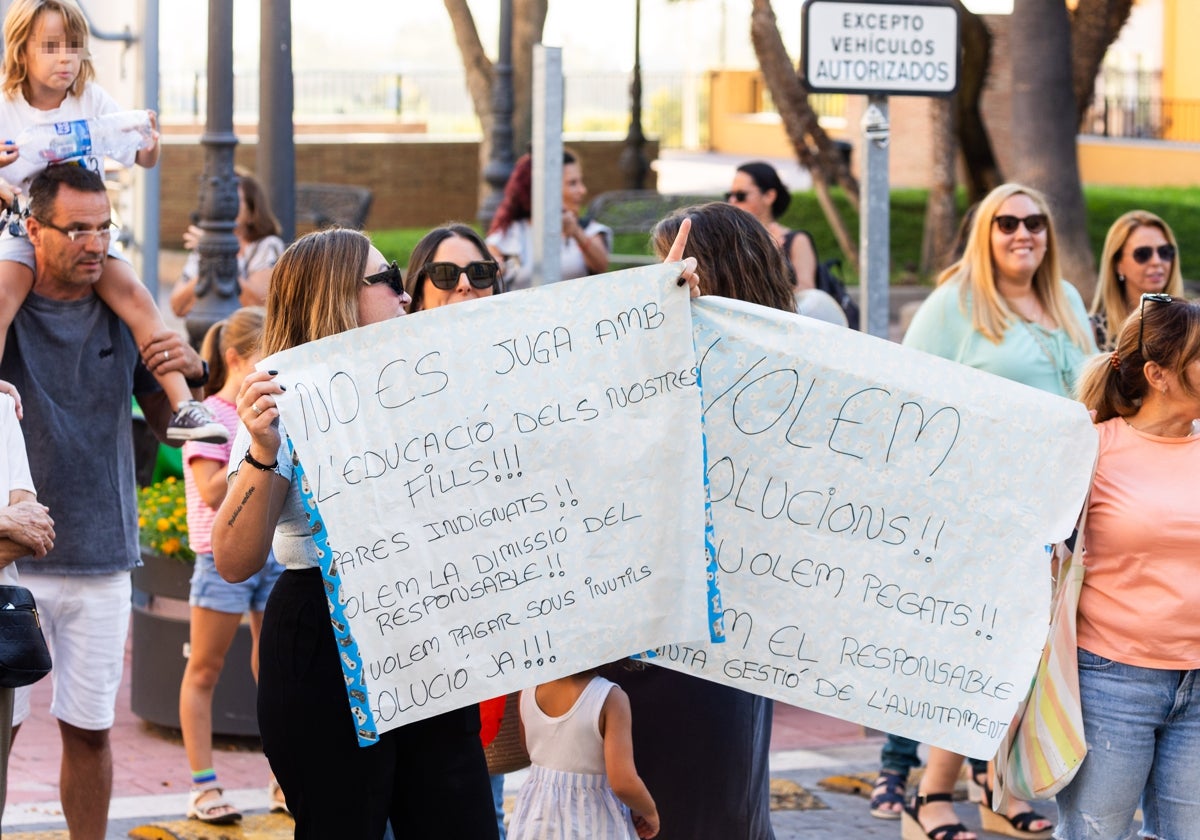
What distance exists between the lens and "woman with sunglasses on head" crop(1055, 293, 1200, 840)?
4.41 metres

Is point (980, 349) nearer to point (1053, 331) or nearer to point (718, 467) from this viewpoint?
point (1053, 331)

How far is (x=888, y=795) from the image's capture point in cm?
A: 620

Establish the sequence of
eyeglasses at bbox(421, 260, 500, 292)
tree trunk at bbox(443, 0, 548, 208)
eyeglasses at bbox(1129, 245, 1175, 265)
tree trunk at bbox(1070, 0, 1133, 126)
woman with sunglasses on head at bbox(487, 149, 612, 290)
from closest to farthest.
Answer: eyeglasses at bbox(421, 260, 500, 292) → eyeglasses at bbox(1129, 245, 1175, 265) → woman with sunglasses on head at bbox(487, 149, 612, 290) → tree trunk at bbox(1070, 0, 1133, 126) → tree trunk at bbox(443, 0, 548, 208)

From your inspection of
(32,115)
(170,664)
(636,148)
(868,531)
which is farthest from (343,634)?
(636,148)

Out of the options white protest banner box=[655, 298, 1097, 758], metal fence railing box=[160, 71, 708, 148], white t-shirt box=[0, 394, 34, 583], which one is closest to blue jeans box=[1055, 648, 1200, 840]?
white protest banner box=[655, 298, 1097, 758]

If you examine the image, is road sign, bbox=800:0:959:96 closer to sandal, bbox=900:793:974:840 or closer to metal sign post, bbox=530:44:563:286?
metal sign post, bbox=530:44:563:286

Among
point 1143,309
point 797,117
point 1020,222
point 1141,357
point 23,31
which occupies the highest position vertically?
point 797,117

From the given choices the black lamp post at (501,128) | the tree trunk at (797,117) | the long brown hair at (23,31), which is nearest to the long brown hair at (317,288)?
the long brown hair at (23,31)

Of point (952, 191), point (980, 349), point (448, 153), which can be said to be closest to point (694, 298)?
point (980, 349)

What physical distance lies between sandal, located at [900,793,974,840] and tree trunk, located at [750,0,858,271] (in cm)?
1286

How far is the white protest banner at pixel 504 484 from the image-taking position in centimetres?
371

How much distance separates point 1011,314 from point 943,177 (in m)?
12.4

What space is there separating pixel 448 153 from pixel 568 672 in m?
24.6

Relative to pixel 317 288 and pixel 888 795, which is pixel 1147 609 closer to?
pixel 888 795
